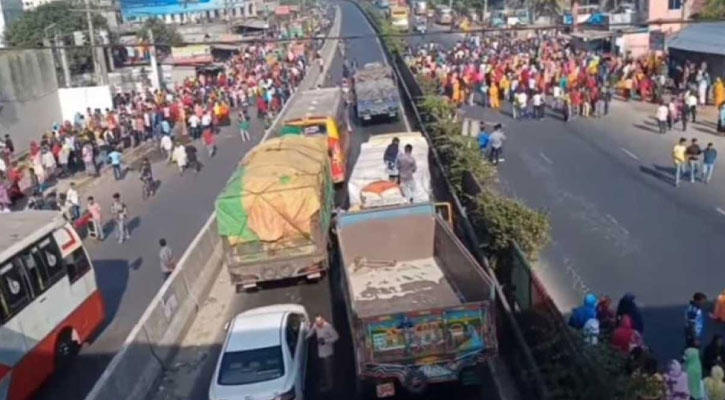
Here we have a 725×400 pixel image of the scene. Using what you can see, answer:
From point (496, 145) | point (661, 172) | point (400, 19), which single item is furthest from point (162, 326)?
point (400, 19)

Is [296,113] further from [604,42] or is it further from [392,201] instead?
[604,42]

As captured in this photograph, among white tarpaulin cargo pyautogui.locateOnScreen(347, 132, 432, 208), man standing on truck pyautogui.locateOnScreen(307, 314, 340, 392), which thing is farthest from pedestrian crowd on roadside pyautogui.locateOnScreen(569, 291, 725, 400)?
white tarpaulin cargo pyautogui.locateOnScreen(347, 132, 432, 208)

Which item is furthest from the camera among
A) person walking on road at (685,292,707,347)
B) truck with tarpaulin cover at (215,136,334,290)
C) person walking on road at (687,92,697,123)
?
person walking on road at (687,92,697,123)

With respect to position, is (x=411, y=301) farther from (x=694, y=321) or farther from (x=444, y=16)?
(x=444, y=16)

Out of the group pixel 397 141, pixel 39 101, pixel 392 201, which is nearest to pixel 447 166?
pixel 397 141

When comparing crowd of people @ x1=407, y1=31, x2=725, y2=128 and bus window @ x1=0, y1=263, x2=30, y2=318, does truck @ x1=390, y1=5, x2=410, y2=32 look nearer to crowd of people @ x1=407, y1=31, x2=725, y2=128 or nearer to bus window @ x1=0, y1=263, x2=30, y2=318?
crowd of people @ x1=407, y1=31, x2=725, y2=128

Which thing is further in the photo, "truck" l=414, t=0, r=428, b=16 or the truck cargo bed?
"truck" l=414, t=0, r=428, b=16

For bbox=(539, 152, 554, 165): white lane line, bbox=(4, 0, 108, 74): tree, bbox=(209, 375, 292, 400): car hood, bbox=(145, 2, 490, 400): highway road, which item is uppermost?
bbox=(4, 0, 108, 74): tree
